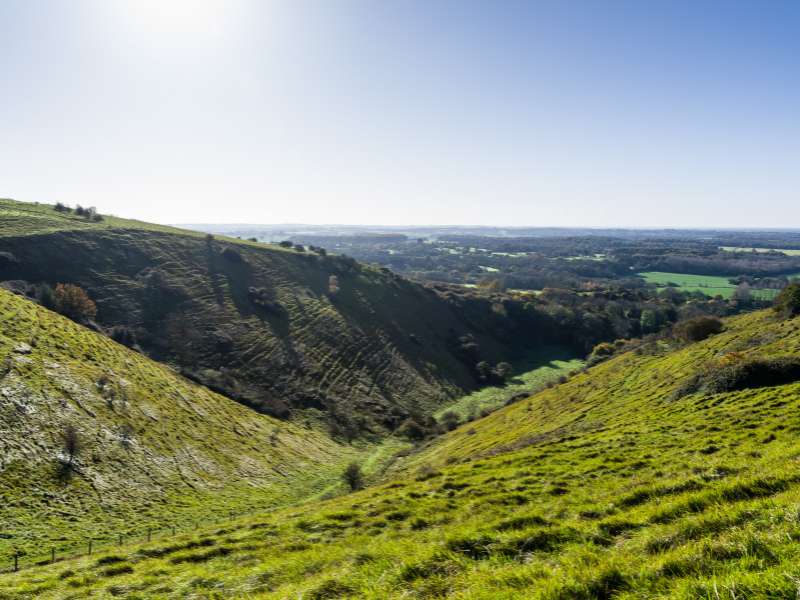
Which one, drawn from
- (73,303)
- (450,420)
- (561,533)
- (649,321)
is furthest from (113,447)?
(649,321)

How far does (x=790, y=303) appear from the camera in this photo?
44.3m

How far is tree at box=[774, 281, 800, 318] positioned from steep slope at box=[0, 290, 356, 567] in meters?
52.9

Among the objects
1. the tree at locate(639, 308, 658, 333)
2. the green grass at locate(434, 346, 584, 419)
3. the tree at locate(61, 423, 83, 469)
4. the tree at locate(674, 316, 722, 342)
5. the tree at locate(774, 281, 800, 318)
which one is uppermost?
the tree at locate(774, 281, 800, 318)

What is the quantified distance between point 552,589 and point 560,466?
15412 millimetres

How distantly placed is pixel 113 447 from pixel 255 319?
4797cm

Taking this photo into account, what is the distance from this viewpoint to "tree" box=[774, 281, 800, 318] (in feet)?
142

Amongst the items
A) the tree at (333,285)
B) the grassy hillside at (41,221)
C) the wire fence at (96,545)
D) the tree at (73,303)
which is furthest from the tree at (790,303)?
the grassy hillside at (41,221)

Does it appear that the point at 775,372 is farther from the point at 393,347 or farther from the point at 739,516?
the point at 393,347

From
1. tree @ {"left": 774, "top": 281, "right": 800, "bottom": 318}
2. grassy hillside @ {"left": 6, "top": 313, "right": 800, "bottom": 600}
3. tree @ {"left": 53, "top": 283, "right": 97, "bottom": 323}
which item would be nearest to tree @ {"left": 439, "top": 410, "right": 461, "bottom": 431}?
grassy hillside @ {"left": 6, "top": 313, "right": 800, "bottom": 600}

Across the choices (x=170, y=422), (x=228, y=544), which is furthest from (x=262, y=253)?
(x=228, y=544)

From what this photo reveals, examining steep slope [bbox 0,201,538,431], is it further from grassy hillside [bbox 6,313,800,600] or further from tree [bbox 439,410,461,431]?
grassy hillside [bbox 6,313,800,600]

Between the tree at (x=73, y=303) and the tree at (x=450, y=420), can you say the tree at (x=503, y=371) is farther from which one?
the tree at (x=73, y=303)

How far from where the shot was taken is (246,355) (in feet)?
251

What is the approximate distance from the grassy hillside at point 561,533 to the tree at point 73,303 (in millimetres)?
60142
